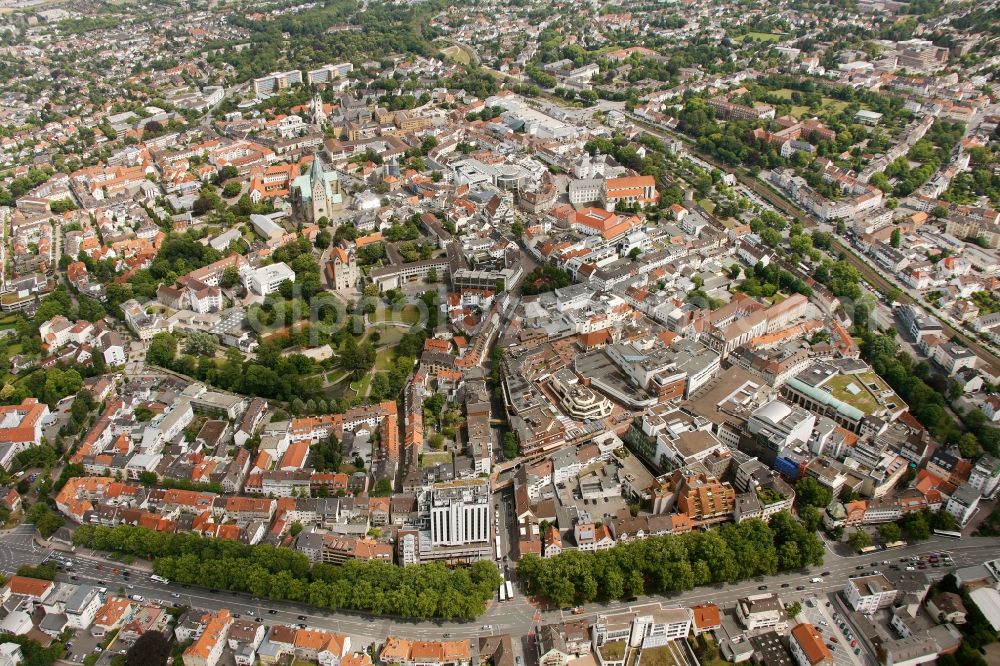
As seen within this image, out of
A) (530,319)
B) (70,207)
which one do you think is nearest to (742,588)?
(530,319)

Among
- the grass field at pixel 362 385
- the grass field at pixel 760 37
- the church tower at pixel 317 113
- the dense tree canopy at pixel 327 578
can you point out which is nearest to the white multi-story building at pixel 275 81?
the church tower at pixel 317 113

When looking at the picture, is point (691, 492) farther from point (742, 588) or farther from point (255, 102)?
point (255, 102)

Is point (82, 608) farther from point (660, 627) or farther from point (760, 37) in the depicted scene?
point (760, 37)

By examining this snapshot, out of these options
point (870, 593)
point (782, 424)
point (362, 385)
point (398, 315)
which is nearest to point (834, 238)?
point (782, 424)

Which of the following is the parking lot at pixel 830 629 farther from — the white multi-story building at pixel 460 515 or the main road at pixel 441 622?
the white multi-story building at pixel 460 515

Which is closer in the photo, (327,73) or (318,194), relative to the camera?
(318,194)
